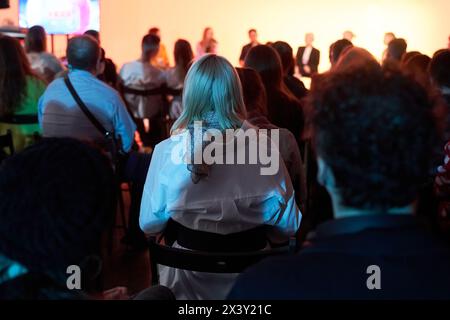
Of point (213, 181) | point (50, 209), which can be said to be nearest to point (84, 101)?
point (213, 181)

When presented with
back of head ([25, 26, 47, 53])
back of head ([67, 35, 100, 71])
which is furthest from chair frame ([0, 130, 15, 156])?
back of head ([25, 26, 47, 53])

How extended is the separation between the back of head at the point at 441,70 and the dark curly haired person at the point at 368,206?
7.24 ft

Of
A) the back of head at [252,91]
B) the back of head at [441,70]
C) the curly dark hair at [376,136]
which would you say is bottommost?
the back of head at [252,91]

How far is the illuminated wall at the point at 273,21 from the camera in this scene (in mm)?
10961

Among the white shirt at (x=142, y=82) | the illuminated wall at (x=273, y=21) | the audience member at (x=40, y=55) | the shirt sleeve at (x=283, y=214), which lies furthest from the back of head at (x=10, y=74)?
the illuminated wall at (x=273, y=21)

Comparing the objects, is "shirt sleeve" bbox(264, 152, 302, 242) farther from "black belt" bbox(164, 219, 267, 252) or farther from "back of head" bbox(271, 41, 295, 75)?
"back of head" bbox(271, 41, 295, 75)

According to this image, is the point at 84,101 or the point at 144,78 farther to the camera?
the point at 144,78

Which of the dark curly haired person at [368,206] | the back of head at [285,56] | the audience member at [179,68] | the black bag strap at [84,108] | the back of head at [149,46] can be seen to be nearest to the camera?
the dark curly haired person at [368,206]

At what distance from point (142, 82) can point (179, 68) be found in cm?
41

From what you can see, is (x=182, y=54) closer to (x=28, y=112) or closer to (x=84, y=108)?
(x=28, y=112)

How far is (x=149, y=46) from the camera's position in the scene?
574 centimetres

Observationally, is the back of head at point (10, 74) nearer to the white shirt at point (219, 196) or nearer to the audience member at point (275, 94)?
the audience member at point (275, 94)

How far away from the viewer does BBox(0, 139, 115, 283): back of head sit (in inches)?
39.2

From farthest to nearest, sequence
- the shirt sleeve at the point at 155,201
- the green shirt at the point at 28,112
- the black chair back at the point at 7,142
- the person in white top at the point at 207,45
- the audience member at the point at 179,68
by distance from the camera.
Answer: the person in white top at the point at 207,45 < the audience member at the point at 179,68 < the green shirt at the point at 28,112 < the black chair back at the point at 7,142 < the shirt sleeve at the point at 155,201
